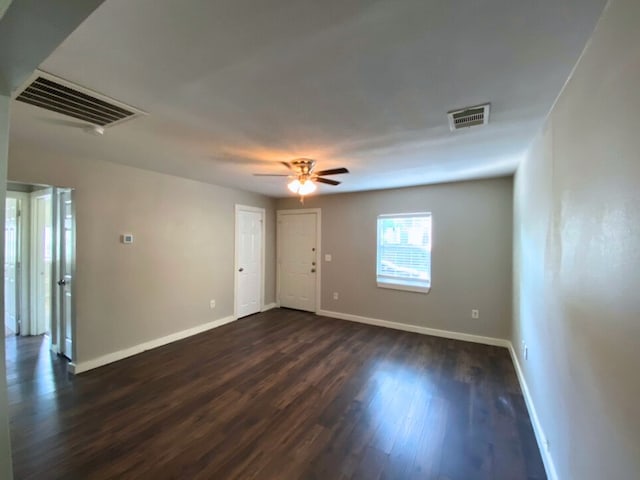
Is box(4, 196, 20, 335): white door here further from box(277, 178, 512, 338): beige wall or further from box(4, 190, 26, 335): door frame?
box(277, 178, 512, 338): beige wall

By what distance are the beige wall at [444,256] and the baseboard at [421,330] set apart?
0.20 ft

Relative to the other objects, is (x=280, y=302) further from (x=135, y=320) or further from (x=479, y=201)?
(x=479, y=201)

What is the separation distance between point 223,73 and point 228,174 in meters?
2.49

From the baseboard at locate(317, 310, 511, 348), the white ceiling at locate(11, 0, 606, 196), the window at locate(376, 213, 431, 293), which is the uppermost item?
the white ceiling at locate(11, 0, 606, 196)

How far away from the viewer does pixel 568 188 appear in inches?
59.5

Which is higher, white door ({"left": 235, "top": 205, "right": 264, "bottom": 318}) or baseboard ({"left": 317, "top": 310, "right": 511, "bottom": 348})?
white door ({"left": 235, "top": 205, "right": 264, "bottom": 318})

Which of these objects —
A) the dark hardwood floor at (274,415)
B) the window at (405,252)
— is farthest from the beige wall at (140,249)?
the window at (405,252)

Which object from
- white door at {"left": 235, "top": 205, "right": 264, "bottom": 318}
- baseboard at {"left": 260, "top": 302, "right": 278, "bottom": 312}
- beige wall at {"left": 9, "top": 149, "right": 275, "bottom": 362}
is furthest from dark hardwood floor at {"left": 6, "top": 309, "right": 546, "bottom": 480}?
baseboard at {"left": 260, "top": 302, "right": 278, "bottom": 312}

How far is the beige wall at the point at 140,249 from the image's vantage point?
3.16m

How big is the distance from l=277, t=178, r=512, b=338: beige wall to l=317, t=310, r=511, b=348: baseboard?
0.06m

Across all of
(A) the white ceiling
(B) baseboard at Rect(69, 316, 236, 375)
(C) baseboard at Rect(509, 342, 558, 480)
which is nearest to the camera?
(A) the white ceiling

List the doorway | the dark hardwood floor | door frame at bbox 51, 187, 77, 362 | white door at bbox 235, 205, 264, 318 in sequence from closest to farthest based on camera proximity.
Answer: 1. the dark hardwood floor
2. door frame at bbox 51, 187, 77, 362
3. the doorway
4. white door at bbox 235, 205, 264, 318

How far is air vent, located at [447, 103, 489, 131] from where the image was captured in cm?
186

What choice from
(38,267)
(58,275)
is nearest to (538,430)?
(58,275)
